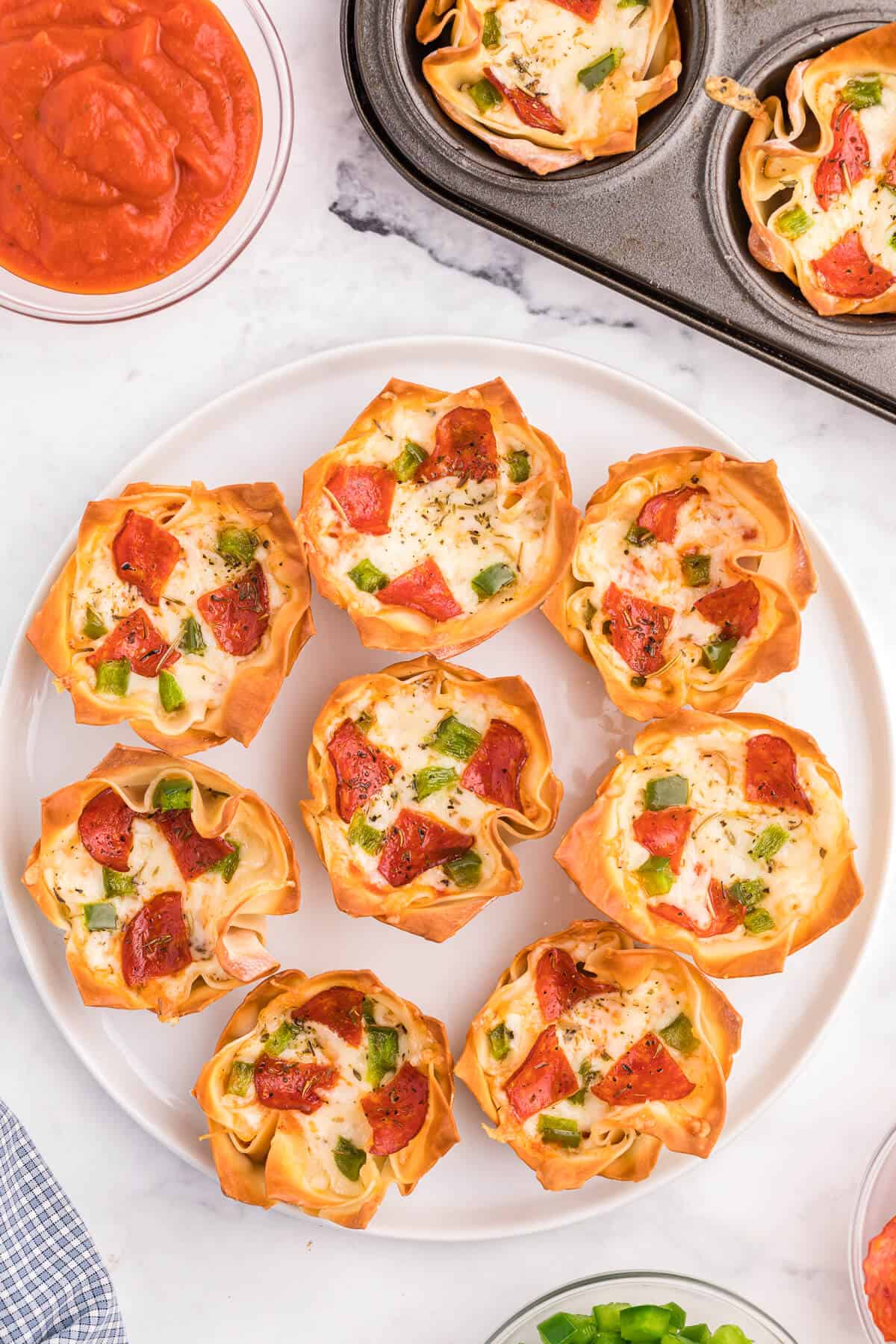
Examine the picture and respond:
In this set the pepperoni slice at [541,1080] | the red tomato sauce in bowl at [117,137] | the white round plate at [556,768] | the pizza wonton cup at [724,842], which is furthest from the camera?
the white round plate at [556,768]

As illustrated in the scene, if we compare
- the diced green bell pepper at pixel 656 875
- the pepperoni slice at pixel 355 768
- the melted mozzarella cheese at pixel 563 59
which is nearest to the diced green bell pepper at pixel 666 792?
the diced green bell pepper at pixel 656 875

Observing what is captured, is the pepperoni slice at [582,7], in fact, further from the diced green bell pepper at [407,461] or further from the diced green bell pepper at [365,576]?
the diced green bell pepper at [365,576]

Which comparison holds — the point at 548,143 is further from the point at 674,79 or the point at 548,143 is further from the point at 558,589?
the point at 558,589

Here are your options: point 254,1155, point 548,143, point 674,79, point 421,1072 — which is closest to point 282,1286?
point 254,1155

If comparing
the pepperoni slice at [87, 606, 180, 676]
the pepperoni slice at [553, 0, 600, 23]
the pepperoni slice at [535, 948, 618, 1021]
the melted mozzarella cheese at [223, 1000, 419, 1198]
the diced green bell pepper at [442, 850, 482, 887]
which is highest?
the pepperoni slice at [553, 0, 600, 23]

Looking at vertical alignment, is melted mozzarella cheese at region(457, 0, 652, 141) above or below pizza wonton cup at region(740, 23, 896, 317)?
→ above

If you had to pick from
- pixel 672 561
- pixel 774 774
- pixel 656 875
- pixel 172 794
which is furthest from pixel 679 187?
pixel 172 794

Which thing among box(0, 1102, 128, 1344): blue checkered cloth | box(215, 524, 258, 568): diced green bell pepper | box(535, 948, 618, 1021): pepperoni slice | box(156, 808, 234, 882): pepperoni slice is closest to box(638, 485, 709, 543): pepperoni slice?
box(215, 524, 258, 568): diced green bell pepper

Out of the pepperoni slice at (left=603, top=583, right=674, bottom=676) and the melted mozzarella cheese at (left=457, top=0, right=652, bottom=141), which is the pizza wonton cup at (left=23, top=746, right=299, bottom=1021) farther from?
the melted mozzarella cheese at (left=457, top=0, right=652, bottom=141)
